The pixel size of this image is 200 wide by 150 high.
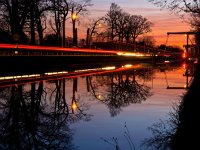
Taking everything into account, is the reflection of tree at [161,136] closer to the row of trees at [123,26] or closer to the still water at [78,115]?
the still water at [78,115]

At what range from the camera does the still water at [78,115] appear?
10023 millimetres

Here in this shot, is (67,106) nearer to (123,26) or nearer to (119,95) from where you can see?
(119,95)

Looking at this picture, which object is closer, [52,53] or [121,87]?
[121,87]

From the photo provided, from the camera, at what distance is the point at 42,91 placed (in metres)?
20.8

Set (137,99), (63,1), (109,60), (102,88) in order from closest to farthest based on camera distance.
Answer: (137,99), (102,88), (109,60), (63,1)

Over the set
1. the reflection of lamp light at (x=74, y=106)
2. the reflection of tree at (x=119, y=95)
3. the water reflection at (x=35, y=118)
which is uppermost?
the water reflection at (x=35, y=118)

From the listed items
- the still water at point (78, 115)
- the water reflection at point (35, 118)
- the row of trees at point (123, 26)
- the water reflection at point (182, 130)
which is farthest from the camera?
the row of trees at point (123, 26)

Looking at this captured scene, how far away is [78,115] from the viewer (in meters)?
14.3

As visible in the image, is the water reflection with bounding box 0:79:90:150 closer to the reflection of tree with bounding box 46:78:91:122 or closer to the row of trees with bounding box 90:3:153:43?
the reflection of tree with bounding box 46:78:91:122

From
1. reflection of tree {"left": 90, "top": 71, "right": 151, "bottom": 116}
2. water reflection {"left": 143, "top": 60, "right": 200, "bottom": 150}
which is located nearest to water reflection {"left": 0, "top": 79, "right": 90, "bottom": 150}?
reflection of tree {"left": 90, "top": 71, "right": 151, "bottom": 116}

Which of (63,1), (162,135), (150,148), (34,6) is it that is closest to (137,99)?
(162,135)

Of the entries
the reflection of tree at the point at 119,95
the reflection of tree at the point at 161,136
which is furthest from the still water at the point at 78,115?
the reflection of tree at the point at 161,136

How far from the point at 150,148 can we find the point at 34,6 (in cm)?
5242

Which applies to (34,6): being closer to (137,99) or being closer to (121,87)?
(121,87)
